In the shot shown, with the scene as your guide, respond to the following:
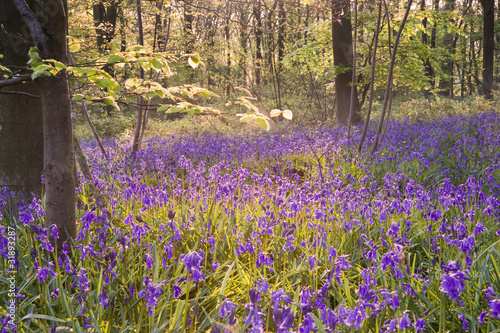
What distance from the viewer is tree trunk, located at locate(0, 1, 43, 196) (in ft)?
10.9

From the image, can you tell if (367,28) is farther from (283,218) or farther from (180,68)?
(180,68)

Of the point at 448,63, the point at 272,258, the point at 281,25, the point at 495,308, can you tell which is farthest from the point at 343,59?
the point at 448,63

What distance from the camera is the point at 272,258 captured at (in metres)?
2.06

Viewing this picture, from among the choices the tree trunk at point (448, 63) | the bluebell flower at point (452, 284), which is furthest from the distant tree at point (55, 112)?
the tree trunk at point (448, 63)

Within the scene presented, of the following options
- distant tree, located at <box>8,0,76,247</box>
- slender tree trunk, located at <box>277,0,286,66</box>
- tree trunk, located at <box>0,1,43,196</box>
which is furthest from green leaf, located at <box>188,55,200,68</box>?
tree trunk, located at <box>0,1,43,196</box>

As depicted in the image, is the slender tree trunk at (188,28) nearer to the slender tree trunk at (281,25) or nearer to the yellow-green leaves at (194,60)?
the slender tree trunk at (281,25)

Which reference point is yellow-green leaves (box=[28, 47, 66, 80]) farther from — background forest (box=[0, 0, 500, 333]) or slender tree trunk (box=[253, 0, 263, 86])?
slender tree trunk (box=[253, 0, 263, 86])

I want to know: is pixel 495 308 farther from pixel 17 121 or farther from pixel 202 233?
pixel 17 121

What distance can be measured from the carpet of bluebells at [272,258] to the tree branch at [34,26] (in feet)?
3.75

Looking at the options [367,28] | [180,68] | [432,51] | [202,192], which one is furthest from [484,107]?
[180,68]

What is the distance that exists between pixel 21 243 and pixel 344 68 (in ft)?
32.8

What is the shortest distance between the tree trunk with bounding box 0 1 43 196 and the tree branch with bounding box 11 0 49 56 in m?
1.10

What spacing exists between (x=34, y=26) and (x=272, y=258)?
7.18 ft

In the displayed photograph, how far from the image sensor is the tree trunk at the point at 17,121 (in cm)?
332
